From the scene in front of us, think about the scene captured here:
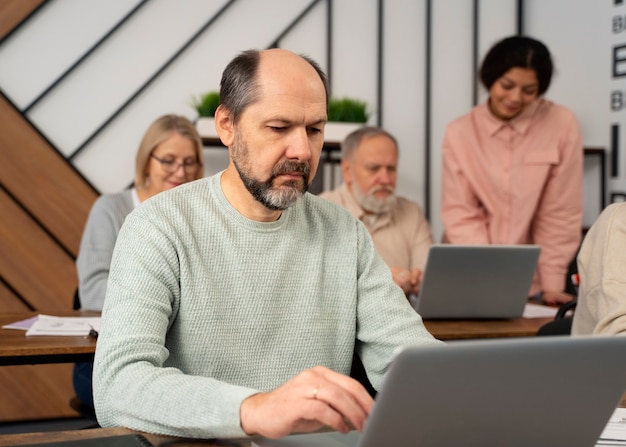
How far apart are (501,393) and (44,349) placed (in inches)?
52.4

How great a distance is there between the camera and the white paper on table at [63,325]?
215 centimetres

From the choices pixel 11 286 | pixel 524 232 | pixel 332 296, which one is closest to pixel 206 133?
pixel 11 286

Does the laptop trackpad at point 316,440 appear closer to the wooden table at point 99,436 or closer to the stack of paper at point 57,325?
the wooden table at point 99,436

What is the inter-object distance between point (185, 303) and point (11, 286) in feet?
8.97

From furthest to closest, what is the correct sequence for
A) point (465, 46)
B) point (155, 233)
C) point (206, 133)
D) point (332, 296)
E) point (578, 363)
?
point (465, 46)
point (206, 133)
point (332, 296)
point (155, 233)
point (578, 363)

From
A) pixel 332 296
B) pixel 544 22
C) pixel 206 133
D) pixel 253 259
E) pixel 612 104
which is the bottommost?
pixel 612 104

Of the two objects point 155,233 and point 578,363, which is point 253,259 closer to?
point 155,233

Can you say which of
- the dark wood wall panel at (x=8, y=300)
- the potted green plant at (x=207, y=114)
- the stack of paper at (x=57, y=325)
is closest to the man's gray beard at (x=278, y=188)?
the stack of paper at (x=57, y=325)

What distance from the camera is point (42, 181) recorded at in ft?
12.8

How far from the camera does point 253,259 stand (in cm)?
152

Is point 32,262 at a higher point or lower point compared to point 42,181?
lower

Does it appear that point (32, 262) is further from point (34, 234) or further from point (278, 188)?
point (278, 188)

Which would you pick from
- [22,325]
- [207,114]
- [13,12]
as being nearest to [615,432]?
[22,325]

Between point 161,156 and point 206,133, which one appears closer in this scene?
point 161,156
